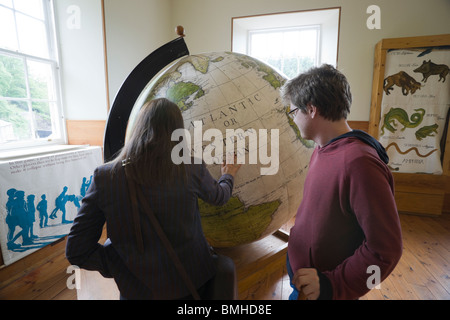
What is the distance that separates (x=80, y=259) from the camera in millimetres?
771

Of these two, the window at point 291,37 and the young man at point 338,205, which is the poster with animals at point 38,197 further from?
the window at point 291,37

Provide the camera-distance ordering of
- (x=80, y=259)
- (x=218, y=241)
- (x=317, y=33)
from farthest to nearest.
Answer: (x=317, y=33) → (x=218, y=241) → (x=80, y=259)

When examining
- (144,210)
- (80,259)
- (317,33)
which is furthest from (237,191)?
(317,33)

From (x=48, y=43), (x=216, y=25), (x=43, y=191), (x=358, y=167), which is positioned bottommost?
(x=43, y=191)

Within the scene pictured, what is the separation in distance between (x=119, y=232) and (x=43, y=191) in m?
1.66

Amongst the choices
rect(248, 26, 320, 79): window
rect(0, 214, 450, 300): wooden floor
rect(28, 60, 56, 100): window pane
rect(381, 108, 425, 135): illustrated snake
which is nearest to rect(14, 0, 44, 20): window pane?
rect(28, 60, 56, 100): window pane

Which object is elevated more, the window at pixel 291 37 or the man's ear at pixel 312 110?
the window at pixel 291 37

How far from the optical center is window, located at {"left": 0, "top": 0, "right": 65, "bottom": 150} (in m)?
2.19

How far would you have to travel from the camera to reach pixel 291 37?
361 cm

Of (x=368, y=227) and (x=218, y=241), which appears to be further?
(x=218, y=241)

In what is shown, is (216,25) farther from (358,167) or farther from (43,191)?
(358,167)

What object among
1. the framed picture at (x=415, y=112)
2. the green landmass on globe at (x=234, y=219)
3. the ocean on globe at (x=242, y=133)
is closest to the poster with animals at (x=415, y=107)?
the framed picture at (x=415, y=112)

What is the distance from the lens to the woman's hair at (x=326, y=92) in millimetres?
802

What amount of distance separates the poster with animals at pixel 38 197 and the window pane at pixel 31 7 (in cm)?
132
